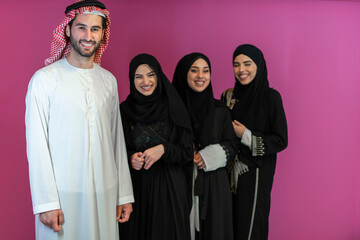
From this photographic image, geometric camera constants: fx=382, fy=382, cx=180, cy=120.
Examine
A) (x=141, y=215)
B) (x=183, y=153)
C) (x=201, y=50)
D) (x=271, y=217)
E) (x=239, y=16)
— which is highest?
(x=239, y=16)

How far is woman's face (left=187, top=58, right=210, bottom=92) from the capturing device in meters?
2.54

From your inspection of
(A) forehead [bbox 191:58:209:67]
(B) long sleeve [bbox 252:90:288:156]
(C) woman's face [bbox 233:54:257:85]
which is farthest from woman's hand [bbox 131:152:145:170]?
(C) woman's face [bbox 233:54:257:85]

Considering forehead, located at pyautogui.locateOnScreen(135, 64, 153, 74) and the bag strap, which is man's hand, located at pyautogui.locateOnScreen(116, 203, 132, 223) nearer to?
forehead, located at pyautogui.locateOnScreen(135, 64, 153, 74)

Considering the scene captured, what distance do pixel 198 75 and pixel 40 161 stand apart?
114 centimetres

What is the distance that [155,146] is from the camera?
2273mm

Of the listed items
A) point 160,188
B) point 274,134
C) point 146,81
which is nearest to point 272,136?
point 274,134

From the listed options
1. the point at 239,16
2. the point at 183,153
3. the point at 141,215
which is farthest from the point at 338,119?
the point at 141,215

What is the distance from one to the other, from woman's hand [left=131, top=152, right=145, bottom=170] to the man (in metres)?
0.10

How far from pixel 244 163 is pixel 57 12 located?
6.32 ft

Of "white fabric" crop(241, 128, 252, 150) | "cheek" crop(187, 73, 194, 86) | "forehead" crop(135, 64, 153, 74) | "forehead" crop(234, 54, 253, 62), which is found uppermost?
"forehead" crop(234, 54, 253, 62)

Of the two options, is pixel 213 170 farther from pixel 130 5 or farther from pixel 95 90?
pixel 130 5

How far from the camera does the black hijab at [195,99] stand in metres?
2.56

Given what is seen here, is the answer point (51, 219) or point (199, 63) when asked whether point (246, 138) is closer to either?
point (199, 63)

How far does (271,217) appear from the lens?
376 centimetres
